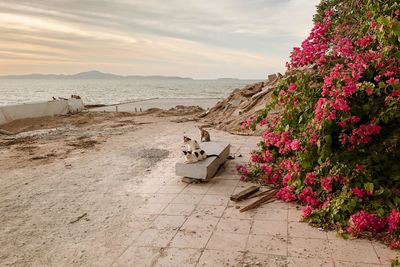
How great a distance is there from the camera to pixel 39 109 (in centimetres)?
1966

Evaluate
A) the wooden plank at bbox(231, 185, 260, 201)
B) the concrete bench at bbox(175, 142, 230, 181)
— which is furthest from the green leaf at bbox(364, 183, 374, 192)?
the concrete bench at bbox(175, 142, 230, 181)

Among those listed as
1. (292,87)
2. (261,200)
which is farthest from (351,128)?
(261,200)

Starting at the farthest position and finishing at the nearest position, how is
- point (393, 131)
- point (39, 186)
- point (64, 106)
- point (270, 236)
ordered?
point (64, 106) → point (39, 186) → point (393, 131) → point (270, 236)

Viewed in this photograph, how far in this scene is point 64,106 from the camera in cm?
2159

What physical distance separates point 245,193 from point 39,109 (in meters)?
17.5

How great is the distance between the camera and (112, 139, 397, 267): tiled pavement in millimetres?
3764

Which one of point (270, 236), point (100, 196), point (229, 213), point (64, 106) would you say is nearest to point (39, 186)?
point (100, 196)

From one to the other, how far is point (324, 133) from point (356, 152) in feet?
1.80

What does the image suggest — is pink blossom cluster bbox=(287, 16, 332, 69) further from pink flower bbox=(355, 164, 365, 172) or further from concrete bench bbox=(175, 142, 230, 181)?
concrete bench bbox=(175, 142, 230, 181)

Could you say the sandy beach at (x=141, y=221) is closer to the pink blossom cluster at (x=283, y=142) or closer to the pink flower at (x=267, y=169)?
the pink flower at (x=267, y=169)

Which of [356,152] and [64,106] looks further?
[64,106]

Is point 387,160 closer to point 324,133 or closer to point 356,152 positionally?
point 356,152

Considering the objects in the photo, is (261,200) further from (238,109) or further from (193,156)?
(238,109)

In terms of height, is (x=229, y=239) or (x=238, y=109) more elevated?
(x=238, y=109)
